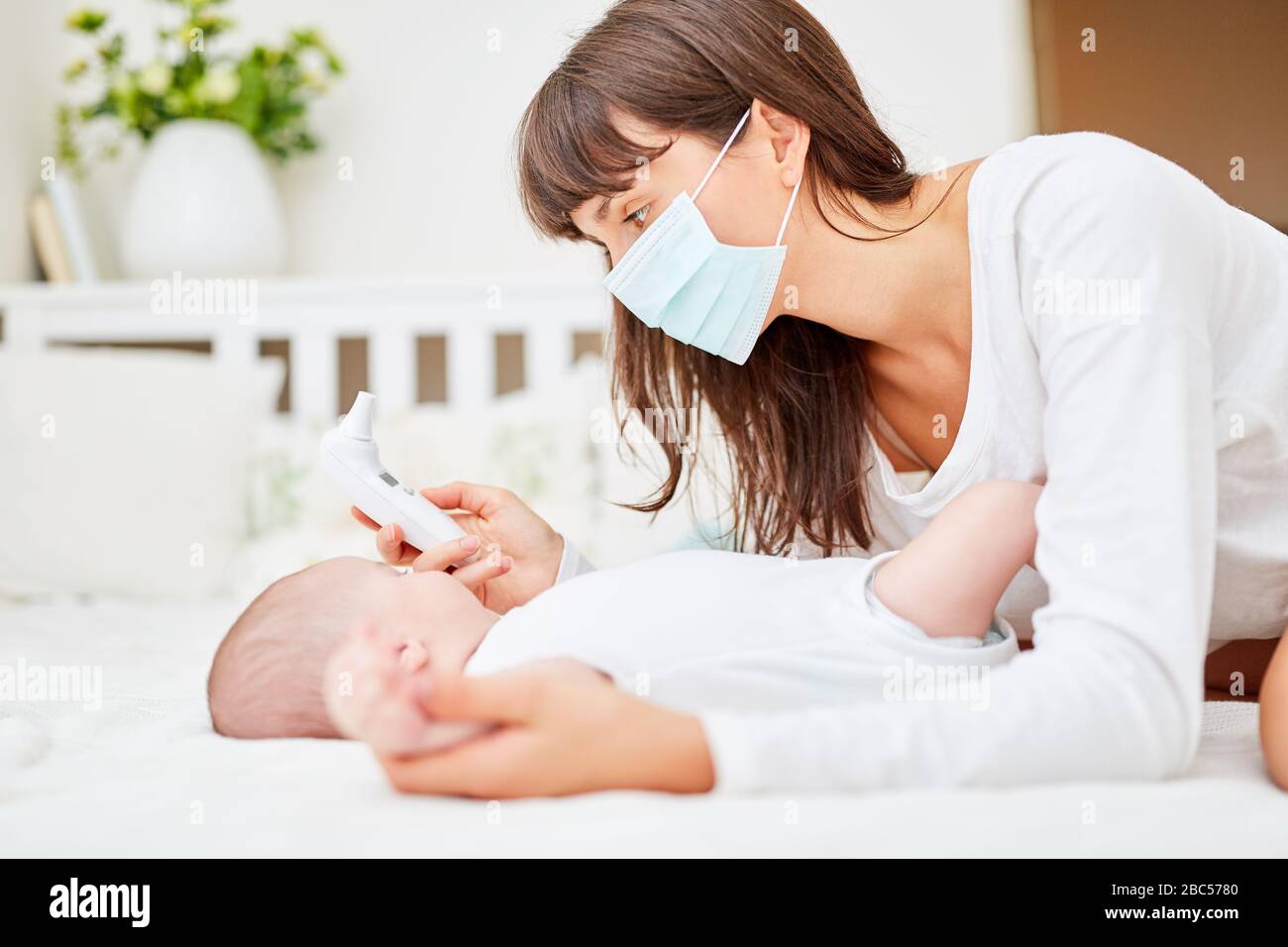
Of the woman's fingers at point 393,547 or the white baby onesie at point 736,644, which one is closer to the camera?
the white baby onesie at point 736,644

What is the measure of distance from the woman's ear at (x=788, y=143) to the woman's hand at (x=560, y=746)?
1.83 feet

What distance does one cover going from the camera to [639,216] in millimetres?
1017

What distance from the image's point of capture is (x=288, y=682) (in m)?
0.87

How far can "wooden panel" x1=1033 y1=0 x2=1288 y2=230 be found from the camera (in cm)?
201

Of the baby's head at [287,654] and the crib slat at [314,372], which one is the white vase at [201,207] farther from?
the baby's head at [287,654]

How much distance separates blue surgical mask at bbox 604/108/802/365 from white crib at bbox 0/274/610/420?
1.06 metres

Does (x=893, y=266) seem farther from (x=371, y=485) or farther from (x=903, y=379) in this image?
(x=371, y=485)

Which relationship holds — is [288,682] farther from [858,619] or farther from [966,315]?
[966,315]

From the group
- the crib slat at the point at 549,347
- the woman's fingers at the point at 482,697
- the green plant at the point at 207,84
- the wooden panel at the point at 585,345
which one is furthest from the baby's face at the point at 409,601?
the green plant at the point at 207,84

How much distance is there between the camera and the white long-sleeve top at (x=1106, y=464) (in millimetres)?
668

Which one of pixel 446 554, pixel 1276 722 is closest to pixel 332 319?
pixel 446 554

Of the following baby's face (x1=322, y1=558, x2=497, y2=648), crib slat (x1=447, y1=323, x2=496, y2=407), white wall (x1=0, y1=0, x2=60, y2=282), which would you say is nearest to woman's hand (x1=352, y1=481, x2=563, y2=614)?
baby's face (x1=322, y1=558, x2=497, y2=648)
